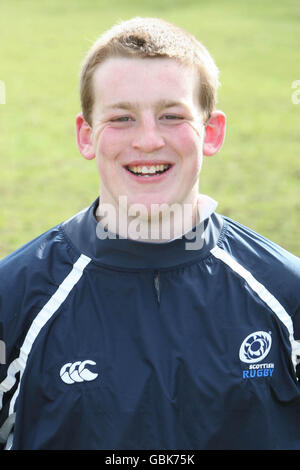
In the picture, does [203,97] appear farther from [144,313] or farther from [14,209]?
[14,209]

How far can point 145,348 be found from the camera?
7.39ft

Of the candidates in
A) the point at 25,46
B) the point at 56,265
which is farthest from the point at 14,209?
the point at 25,46

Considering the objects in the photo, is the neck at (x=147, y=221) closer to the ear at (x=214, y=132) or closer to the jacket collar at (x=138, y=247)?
the jacket collar at (x=138, y=247)

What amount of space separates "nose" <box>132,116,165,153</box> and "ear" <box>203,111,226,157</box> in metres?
0.28

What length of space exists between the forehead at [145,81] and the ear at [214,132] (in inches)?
6.6

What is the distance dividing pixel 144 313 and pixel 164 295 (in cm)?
9

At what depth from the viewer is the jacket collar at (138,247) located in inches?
91.4

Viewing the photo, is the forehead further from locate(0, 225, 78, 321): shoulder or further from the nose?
locate(0, 225, 78, 321): shoulder

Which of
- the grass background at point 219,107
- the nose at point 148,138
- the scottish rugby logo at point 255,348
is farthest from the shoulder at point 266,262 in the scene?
the grass background at point 219,107

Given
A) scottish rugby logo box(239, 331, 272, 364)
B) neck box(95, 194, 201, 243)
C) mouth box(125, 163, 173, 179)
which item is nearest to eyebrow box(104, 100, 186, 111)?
mouth box(125, 163, 173, 179)

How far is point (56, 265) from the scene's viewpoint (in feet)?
7.77

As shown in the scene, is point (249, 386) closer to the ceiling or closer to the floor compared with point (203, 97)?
closer to the floor

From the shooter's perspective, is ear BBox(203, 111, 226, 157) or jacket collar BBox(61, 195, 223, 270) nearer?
jacket collar BBox(61, 195, 223, 270)

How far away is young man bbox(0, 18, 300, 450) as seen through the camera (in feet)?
7.34
